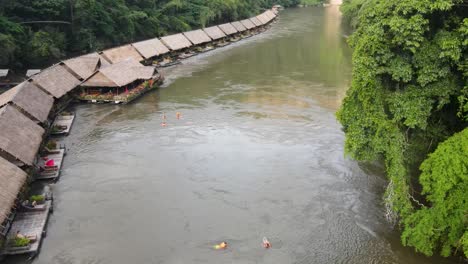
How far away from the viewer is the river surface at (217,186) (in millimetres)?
19312

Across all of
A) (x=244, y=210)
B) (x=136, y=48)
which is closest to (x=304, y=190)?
(x=244, y=210)

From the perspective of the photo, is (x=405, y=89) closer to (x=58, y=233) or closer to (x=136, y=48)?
(x=58, y=233)

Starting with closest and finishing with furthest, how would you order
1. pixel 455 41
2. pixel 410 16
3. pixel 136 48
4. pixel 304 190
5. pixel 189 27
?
pixel 455 41, pixel 410 16, pixel 304 190, pixel 136 48, pixel 189 27

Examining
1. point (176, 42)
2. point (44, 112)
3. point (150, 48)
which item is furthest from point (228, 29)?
point (44, 112)

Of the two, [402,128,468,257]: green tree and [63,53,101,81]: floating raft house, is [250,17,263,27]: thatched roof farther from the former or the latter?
[402,128,468,257]: green tree

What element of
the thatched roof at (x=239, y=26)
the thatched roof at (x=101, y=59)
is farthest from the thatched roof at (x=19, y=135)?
the thatched roof at (x=239, y=26)

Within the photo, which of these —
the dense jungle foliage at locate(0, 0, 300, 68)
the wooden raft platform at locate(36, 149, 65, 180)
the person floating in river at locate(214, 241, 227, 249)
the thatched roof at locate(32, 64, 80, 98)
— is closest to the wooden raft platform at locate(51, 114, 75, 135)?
the thatched roof at locate(32, 64, 80, 98)

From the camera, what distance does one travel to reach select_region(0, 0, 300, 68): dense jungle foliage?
143 feet

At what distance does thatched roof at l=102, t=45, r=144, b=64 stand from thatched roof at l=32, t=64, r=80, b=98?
28.6ft

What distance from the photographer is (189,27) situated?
71.8 m

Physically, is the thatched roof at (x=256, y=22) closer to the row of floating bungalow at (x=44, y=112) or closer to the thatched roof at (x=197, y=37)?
the thatched roof at (x=197, y=37)

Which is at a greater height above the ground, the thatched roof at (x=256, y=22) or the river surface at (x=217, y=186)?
→ the thatched roof at (x=256, y=22)

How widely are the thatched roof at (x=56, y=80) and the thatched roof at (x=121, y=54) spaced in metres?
8.73

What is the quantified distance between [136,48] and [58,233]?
117ft
